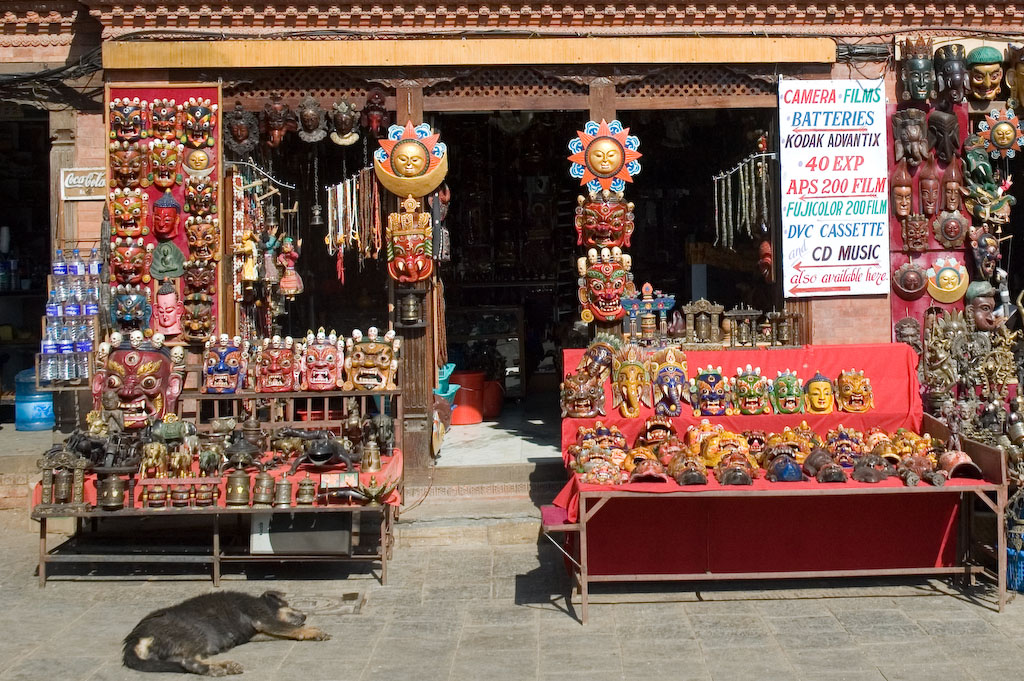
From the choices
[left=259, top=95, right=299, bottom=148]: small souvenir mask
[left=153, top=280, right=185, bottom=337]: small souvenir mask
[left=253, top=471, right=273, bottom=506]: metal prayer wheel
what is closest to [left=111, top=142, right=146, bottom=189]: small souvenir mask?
[left=153, top=280, right=185, bottom=337]: small souvenir mask

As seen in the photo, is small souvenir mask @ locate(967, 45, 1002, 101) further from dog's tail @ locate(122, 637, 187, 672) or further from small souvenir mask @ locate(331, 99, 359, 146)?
dog's tail @ locate(122, 637, 187, 672)

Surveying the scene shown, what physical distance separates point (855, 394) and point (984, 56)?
3.79 metres

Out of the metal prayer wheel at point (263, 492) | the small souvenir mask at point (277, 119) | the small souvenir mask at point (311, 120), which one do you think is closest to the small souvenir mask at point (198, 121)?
the small souvenir mask at point (277, 119)

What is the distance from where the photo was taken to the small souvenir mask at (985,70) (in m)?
10.3

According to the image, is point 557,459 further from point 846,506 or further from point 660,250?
point 660,250

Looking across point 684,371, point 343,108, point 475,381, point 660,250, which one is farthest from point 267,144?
point 660,250

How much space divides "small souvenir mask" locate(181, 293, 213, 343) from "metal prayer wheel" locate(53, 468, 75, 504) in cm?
234

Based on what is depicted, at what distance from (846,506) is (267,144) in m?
6.45

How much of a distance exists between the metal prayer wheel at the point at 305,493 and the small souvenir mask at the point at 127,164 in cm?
400

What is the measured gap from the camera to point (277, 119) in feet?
33.1

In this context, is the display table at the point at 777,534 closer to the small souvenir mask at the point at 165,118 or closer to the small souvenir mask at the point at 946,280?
the small souvenir mask at the point at 946,280

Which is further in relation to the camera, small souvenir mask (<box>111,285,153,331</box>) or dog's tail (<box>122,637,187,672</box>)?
small souvenir mask (<box>111,285,153,331</box>)

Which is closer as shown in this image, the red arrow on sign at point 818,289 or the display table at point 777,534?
the display table at point 777,534

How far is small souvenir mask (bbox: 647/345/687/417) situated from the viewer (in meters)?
9.15
